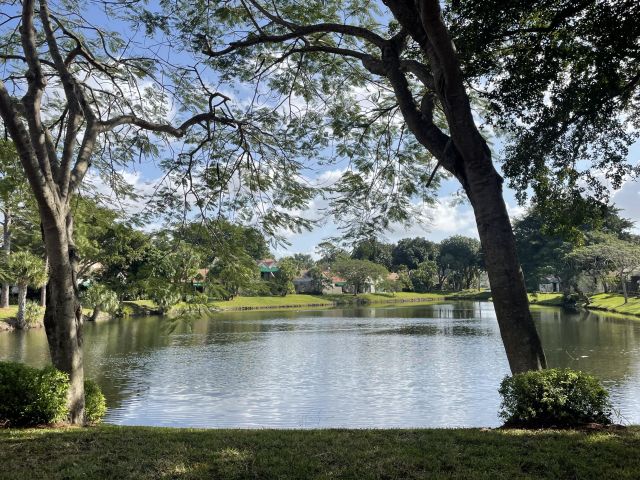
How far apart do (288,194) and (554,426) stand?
6305 mm

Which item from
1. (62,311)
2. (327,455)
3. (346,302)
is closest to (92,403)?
(62,311)

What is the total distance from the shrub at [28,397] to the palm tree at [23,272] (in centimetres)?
2535

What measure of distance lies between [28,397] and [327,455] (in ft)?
14.5

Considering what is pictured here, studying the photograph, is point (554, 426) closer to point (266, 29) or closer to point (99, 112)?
point (266, 29)

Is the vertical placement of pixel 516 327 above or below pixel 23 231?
below

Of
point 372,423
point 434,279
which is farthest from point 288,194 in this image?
point 434,279

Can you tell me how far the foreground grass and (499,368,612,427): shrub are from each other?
17.7 inches

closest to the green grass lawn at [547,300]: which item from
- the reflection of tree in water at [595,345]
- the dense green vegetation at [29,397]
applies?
the reflection of tree in water at [595,345]

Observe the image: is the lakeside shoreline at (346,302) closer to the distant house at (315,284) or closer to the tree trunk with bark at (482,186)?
the distant house at (315,284)

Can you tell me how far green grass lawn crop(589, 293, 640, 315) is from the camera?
3976 centimetres

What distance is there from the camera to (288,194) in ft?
34.3

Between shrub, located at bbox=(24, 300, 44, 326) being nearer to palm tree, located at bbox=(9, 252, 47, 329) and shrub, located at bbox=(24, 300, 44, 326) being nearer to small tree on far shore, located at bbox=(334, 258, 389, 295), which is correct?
palm tree, located at bbox=(9, 252, 47, 329)

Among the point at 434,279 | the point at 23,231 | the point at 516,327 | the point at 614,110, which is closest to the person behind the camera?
the point at 516,327

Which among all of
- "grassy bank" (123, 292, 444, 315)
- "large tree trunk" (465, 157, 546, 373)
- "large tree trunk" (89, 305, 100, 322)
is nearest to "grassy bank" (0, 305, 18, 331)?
"large tree trunk" (89, 305, 100, 322)
